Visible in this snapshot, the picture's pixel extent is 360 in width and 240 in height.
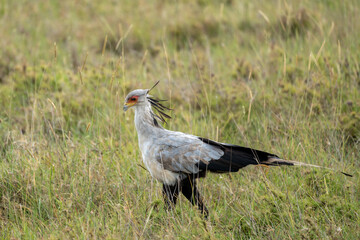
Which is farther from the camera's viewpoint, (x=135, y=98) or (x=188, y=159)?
(x=135, y=98)

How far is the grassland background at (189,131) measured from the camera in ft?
11.7

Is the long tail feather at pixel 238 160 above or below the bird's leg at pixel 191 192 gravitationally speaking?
above

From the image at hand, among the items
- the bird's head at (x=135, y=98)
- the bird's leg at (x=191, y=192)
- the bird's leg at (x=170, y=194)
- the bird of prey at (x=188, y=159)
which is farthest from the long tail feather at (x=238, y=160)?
the bird's head at (x=135, y=98)

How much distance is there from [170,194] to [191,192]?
18cm

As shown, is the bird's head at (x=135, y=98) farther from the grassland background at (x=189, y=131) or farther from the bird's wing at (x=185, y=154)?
the bird's wing at (x=185, y=154)

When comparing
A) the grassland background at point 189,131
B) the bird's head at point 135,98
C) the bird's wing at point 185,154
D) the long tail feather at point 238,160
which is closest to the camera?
the grassland background at point 189,131

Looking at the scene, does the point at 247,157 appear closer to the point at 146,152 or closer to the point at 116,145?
the point at 146,152

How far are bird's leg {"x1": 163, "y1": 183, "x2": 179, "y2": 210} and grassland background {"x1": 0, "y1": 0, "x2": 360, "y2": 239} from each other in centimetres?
9

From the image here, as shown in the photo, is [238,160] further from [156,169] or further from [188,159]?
[156,169]

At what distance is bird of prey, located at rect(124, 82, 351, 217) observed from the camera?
12.3 ft

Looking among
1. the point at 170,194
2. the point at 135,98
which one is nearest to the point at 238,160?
the point at 170,194

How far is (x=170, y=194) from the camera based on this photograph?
12.7ft

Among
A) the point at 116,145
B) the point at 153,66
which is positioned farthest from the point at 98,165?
the point at 153,66

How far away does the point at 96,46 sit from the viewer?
7.97m
